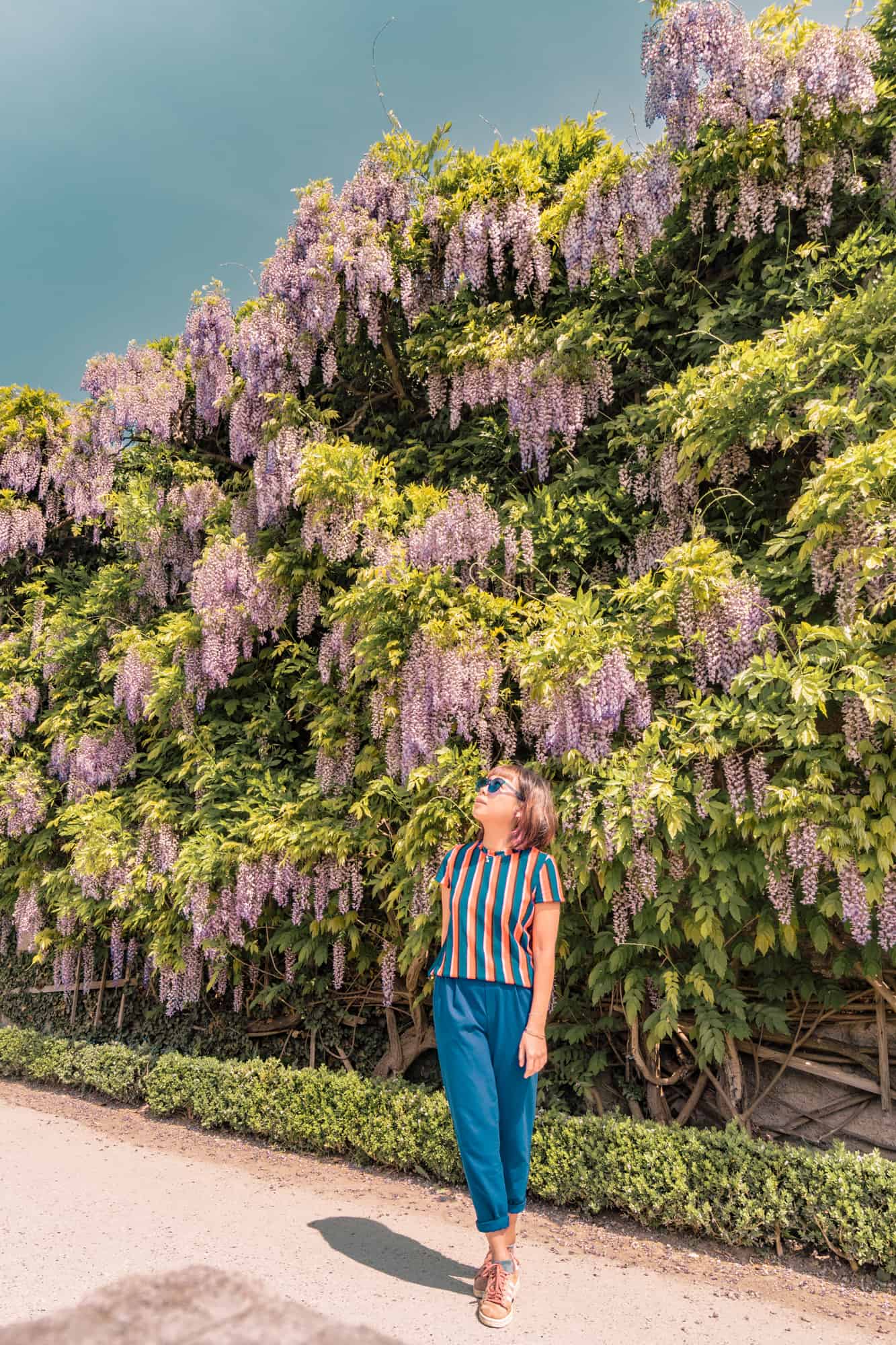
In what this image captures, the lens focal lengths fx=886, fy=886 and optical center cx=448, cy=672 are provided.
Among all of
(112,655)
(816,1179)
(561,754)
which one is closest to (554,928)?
(561,754)

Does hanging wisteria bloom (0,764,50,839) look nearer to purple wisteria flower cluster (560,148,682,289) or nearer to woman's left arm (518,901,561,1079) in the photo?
purple wisteria flower cluster (560,148,682,289)

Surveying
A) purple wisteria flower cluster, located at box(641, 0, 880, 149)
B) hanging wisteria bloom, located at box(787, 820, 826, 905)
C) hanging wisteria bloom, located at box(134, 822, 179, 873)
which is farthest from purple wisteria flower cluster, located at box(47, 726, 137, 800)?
purple wisteria flower cluster, located at box(641, 0, 880, 149)

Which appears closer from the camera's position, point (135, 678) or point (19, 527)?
point (135, 678)

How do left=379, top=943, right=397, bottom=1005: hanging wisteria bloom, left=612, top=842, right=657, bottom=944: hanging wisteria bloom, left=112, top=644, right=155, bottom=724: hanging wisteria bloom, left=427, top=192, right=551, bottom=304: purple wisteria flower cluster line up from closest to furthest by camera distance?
left=612, top=842, right=657, bottom=944: hanging wisteria bloom
left=379, top=943, right=397, bottom=1005: hanging wisteria bloom
left=427, top=192, right=551, bottom=304: purple wisteria flower cluster
left=112, top=644, right=155, bottom=724: hanging wisteria bloom

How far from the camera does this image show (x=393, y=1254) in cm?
355

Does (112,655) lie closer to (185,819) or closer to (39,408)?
(185,819)

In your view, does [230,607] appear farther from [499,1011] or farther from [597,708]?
[499,1011]

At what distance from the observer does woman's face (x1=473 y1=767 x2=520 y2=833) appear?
10.2 feet

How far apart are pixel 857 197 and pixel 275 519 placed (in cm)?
419

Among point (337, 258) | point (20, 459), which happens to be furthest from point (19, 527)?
point (337, 258)

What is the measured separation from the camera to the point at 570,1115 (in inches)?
188

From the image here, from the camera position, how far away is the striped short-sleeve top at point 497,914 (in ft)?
9.70

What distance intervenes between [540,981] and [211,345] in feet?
20.6

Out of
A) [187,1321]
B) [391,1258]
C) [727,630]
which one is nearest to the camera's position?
[187,1321]
